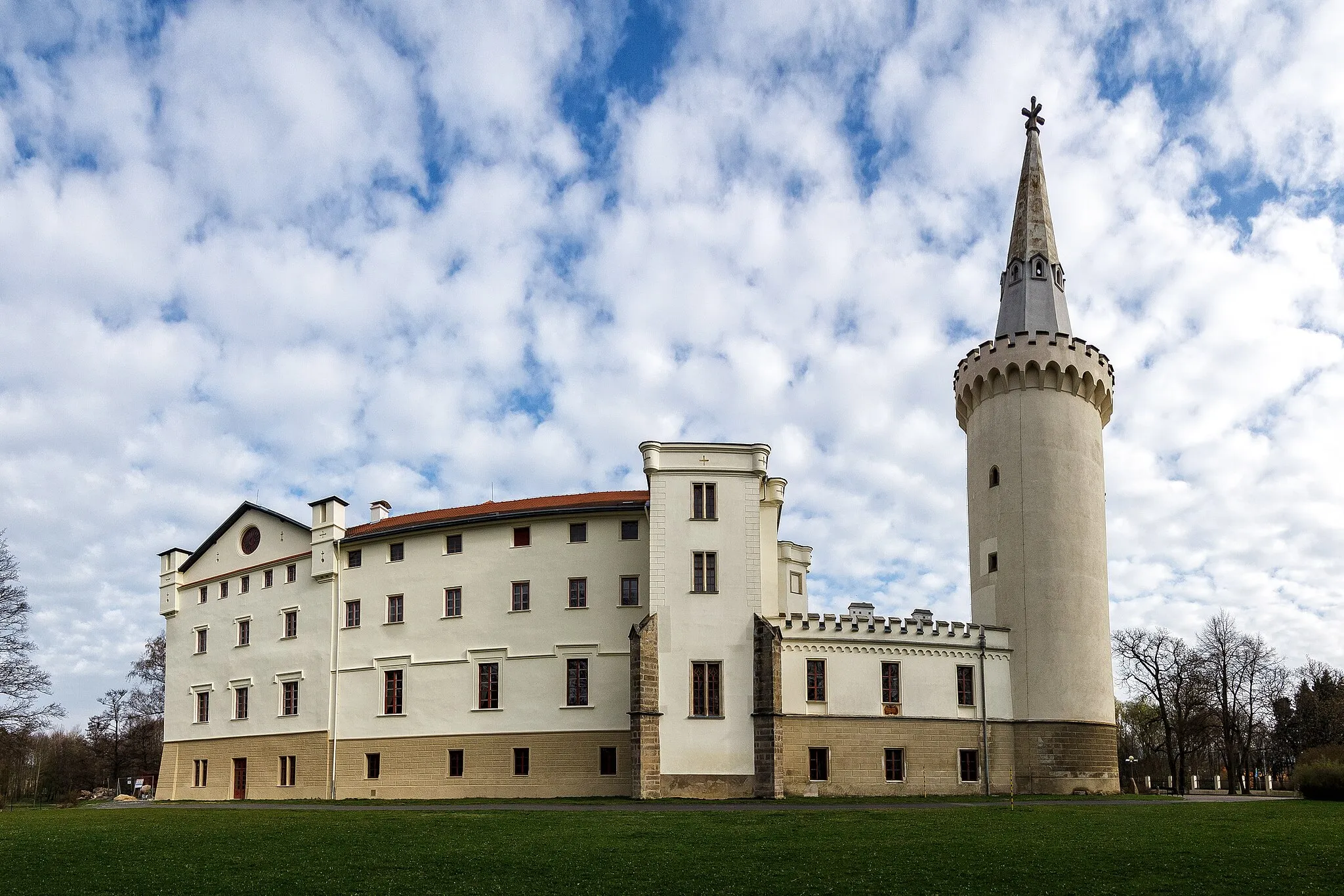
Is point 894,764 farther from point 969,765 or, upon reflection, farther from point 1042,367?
point 1042,367

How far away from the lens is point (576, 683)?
44031mm

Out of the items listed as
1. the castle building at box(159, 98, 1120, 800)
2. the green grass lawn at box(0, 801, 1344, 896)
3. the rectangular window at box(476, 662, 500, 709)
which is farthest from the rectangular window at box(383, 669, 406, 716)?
the green grass lawn at box(0, 801, 1344, 896)

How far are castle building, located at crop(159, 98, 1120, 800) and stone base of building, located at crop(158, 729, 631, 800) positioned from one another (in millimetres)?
93

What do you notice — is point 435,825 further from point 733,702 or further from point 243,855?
point 733,702

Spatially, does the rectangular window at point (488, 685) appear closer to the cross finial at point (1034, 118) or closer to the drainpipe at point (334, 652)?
the drainpipe at point (334, 652)

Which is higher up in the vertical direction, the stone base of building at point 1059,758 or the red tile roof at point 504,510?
the red tile roof at point 504,510

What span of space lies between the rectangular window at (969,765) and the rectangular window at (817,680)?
19.3 ft

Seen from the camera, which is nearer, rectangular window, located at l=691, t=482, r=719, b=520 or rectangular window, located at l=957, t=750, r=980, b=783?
rectangular window, located at l=691, t=482, r=719, b=520

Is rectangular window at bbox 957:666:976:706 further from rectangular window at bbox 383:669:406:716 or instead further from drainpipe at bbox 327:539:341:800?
drainpipe at bbox 327:539:341:800

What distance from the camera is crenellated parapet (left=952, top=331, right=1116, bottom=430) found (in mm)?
47656

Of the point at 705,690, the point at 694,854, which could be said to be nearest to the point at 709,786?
the point at 705,690

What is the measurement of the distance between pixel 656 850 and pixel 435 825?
8.01 meters

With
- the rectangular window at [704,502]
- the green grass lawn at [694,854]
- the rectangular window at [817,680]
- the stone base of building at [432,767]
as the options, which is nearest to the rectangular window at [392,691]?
the stone base of building at [432,767]

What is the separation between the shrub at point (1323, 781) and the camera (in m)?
36.6
